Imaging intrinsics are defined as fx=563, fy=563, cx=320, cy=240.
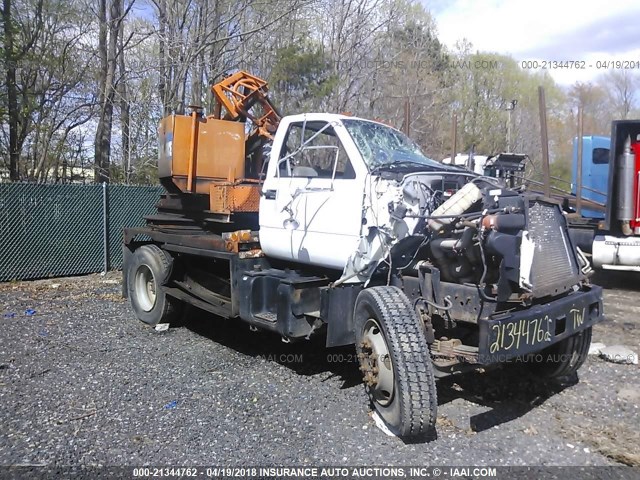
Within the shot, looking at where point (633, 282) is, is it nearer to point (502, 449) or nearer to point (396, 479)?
point (502, 449)

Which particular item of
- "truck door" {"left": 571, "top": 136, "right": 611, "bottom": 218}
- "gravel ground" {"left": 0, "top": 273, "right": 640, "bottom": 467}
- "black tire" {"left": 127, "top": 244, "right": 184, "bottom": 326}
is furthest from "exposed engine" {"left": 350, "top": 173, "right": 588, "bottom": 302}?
"truck door" {"left": 571, "top": 136, "right": 611, "bottom": 218}

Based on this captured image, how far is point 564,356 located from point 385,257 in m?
1.84

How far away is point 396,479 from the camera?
3.47 metres

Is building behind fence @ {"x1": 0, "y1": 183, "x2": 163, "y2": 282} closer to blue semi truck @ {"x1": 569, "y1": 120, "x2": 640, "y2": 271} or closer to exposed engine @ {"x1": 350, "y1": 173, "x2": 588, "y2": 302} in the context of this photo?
exposed engine @ {"x1": 350, "y1": 173, "x2": 588, "y2": 302}

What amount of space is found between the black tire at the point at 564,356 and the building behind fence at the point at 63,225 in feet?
28.6

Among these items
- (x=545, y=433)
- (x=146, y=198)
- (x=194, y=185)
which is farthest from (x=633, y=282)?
(x=146, y=198)

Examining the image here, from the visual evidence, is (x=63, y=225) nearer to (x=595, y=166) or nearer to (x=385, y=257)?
(x=385, y=257)

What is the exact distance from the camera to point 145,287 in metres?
7.62

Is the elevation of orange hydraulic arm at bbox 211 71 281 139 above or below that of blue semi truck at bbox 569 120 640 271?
above

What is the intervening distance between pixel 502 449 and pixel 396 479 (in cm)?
86

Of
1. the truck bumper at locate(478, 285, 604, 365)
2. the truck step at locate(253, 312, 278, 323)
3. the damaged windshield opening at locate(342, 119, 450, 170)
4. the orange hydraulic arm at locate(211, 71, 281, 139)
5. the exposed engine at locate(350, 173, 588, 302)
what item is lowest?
the truck step at locate(253, 312, 278, 323)

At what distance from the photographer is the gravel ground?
12.4ft

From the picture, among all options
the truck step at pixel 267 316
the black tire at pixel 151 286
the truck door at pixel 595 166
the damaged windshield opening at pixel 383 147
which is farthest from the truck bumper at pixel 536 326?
the truck door at pixel 595 166

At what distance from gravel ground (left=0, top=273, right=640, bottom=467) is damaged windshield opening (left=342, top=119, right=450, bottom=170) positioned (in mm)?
2005
